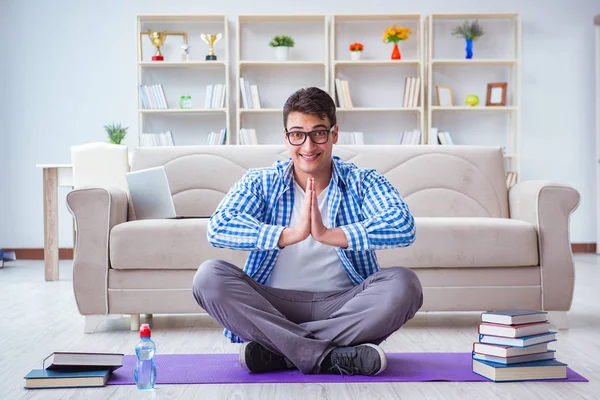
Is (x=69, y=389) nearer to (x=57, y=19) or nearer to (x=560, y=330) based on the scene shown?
(x=560, y=330)

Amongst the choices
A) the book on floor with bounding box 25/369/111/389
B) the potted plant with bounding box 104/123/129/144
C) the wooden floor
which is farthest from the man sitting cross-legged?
the potted plant with bounding box 104/123/129/144

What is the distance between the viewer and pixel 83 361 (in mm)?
2125

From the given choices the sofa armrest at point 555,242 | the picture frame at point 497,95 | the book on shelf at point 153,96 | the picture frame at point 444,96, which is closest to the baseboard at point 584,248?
the picture frame at point 497,95

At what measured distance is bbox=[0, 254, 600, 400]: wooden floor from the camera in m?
1.97

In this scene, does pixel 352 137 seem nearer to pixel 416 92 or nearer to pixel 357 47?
pixel 416 92

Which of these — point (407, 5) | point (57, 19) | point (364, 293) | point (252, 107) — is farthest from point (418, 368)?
point (57, 19)

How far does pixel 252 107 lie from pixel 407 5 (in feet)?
5.28

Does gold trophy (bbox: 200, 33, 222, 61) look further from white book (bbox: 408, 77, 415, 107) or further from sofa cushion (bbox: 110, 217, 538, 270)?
sofa cushion (bbox: 110, 217, 538, 270)

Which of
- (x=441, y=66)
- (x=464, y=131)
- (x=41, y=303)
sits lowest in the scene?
(x=41, y=303)

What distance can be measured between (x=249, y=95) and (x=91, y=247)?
3.41 metres

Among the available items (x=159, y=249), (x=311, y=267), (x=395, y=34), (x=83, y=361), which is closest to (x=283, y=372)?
(x=311, y=267)

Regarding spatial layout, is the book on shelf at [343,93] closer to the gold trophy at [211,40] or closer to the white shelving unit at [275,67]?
the white shelving unit at [275,67]

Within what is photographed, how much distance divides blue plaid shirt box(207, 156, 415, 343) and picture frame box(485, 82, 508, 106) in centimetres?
427

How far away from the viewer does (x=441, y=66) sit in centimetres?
645
